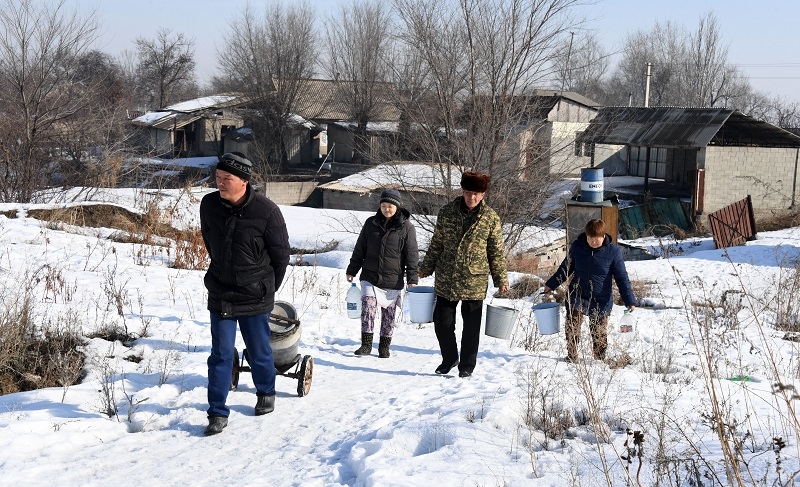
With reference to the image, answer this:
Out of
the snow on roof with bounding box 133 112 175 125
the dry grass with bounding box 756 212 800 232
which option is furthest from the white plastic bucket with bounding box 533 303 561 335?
the snow on roof with bounding box 133 112 175 125

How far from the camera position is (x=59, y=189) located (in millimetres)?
22500

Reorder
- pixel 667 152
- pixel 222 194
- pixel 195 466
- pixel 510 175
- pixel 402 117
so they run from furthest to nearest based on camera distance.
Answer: pixel 667 152
pixel 402 117
pixel 510 175
pixel 222 194
pixel 195 466

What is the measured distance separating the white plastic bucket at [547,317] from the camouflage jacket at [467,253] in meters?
0.81

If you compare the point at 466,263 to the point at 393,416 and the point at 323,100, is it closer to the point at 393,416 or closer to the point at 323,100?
the point at 393,416

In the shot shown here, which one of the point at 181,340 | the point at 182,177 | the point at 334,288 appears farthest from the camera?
the point at 182,177

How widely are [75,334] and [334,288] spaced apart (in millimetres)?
4992

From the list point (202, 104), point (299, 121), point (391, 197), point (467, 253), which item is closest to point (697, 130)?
point (391, 197)

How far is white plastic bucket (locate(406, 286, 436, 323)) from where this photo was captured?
290 inches

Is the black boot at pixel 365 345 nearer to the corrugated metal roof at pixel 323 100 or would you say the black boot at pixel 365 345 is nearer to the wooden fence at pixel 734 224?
the wooden fence at pixel 734 224

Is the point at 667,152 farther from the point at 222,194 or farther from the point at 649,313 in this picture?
the point at 222,194

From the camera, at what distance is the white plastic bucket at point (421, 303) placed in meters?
7.38

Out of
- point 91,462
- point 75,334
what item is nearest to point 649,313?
point 75,334

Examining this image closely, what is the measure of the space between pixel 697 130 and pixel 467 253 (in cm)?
2887

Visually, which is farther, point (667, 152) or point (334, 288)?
point (667, 152)
